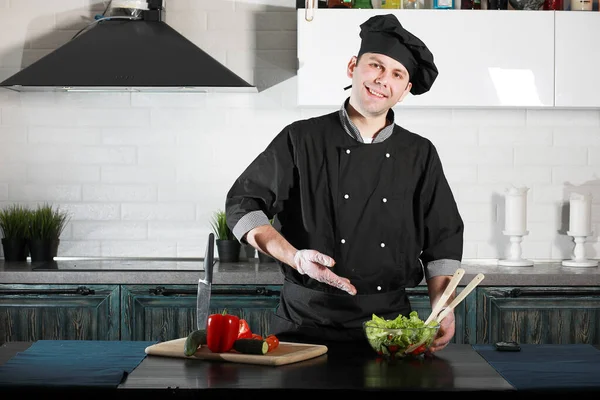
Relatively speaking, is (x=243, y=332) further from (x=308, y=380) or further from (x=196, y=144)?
(x=196, y=144)

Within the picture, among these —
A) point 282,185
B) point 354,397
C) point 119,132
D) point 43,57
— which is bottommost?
point 354,397

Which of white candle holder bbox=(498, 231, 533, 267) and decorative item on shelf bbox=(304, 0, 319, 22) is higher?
decorative item on shelf bbox=(304, 0, 319, 22)

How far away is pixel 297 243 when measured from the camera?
10.5 ft

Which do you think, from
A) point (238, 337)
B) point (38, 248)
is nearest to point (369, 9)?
point (38, 248)

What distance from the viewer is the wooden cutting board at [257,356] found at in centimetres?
248

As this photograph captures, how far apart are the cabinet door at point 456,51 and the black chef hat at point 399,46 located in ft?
4.48

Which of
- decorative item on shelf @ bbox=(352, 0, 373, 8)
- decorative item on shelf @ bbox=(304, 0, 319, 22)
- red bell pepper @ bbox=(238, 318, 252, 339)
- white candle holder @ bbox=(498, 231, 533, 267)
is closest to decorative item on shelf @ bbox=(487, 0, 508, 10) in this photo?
decorative item on shelf @ bbox=(352, 0, 373, 8)

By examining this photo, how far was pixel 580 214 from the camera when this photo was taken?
488 centimetres

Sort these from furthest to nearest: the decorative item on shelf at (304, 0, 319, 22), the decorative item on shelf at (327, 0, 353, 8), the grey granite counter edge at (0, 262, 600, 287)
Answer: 1. the decorative item on shelf at (327, 0, 353, 8)
2. the grey granite counter edge at (0, 262, 600, 287)
3. the decorative item on shelf at (304, 0, 319, 22)

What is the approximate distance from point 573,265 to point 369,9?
172cm

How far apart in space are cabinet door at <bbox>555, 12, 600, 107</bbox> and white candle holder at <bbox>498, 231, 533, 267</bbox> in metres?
0.74

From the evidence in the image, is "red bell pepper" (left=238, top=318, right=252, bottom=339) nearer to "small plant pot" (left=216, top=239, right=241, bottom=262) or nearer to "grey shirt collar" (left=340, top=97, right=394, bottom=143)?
"grey shirt collar" (left=340, top=97, right=394, bottom=143)

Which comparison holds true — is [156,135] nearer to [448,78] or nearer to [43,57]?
[43,57]

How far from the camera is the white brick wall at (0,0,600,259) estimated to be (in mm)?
5023
